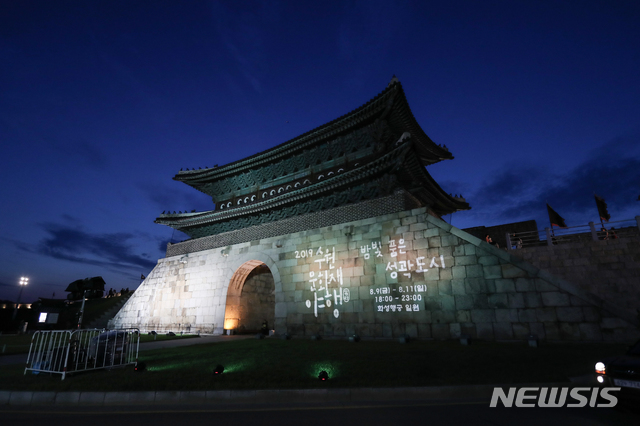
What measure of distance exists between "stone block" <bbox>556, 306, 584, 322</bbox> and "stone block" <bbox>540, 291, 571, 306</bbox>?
0.14 metres

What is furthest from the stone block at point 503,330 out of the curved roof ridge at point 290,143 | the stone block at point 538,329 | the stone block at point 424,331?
the curved roof ridge at point 290,143

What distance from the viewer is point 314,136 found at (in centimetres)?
1642

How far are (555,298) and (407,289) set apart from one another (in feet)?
14.9

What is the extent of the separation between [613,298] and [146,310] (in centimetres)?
2511

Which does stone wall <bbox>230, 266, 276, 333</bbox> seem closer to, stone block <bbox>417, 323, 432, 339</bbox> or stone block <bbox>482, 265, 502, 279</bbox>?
stone block <bbox>417, 323, 432, 339</bbox>

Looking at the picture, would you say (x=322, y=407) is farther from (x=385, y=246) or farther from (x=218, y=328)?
(x=218, y=328)

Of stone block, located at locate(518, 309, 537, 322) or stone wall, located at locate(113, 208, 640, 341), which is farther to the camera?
stone block, located at locate(518, 309, 537, 322)

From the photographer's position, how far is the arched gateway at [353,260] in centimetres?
948

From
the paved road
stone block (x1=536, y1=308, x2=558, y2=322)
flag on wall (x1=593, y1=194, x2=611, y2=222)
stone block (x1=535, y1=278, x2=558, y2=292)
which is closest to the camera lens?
the paved road

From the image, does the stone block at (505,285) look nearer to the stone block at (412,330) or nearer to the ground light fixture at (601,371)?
the stone block at (412,330)

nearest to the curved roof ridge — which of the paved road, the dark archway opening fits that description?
the dark archway opening

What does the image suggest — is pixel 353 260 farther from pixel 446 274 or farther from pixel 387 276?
pixel 446 274

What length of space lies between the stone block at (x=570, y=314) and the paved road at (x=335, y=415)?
5458 mm

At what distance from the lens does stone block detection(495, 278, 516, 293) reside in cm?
948
